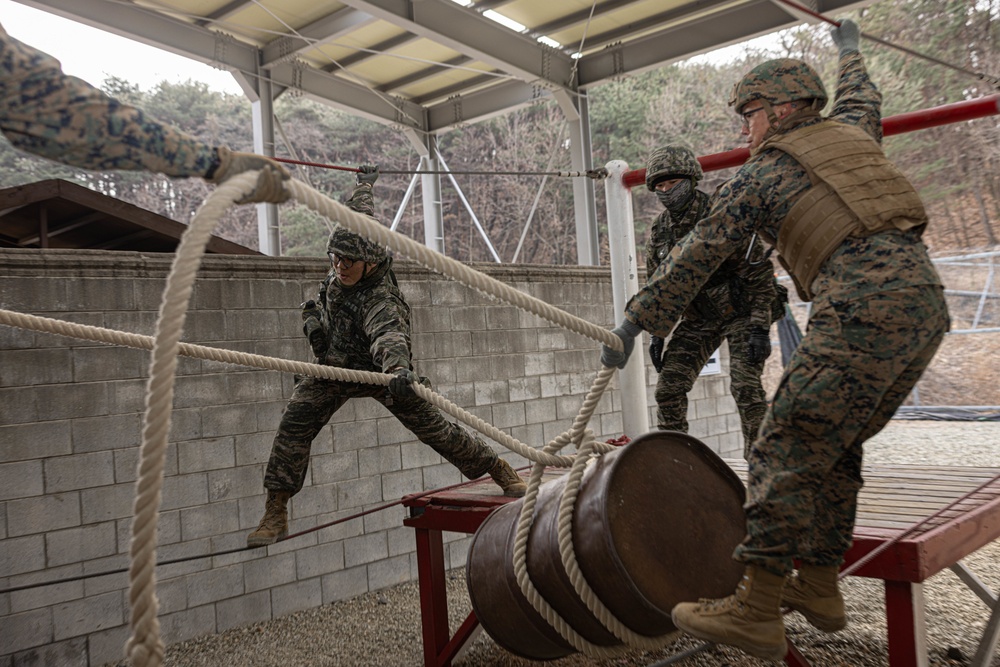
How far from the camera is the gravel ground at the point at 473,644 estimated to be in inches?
142

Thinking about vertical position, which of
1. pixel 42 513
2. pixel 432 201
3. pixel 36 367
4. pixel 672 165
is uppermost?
pixel 432 201

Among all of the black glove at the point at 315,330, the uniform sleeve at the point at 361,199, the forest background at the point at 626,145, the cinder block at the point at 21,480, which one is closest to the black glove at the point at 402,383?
the black glove at the point at 315,330

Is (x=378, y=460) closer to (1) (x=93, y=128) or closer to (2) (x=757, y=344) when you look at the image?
(2) (x=757, y=344)

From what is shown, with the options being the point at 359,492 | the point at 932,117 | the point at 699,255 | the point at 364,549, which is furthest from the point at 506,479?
the point at 932,117

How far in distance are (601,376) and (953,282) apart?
1406 cm

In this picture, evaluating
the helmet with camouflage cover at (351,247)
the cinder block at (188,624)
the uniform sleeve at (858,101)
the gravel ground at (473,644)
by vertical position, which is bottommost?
the gravel ground at (473,644)

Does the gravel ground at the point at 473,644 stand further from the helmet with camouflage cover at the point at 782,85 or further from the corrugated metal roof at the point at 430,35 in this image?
the corrugated metal roof at the point at 430,35

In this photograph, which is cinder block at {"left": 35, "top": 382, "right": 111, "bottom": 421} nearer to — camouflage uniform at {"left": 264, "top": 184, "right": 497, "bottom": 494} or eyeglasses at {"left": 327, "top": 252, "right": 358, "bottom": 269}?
camouflage uniform at {"left": 264, "top": 184, "right": 497, "bottom": 494}

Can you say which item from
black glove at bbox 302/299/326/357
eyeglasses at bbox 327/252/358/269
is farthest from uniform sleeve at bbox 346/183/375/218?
black glove at bbox 302/299/326/357

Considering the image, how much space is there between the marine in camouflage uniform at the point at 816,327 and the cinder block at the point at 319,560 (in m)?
3.32

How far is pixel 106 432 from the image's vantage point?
4211 millimetres

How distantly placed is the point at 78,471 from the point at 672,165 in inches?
136

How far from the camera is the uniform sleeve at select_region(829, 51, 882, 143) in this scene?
98.5 inches

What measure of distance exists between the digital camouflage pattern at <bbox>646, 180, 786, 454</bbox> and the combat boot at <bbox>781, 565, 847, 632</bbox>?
69.2 inches
